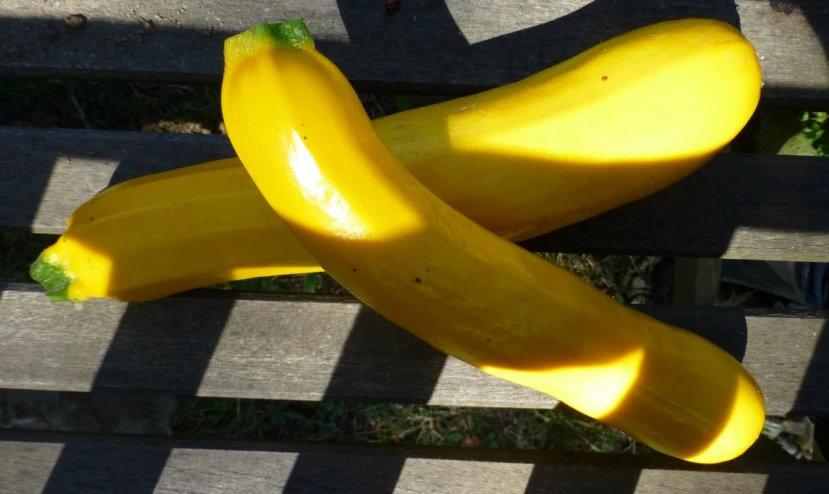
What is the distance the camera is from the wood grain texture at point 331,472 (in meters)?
1.03

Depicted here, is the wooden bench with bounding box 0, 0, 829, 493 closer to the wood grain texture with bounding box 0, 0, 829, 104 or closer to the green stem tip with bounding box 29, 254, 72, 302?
the wood grain texture with bounding box 0, 0, 829, 104

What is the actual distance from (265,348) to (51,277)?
0.35 metres

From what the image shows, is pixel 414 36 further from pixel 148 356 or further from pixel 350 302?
pixel 148 356

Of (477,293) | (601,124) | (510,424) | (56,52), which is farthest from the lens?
(510,424)

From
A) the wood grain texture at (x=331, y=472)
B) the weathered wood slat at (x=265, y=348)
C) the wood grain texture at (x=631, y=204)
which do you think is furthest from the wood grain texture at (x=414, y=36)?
the wood grain texture at (x=331, y=472)

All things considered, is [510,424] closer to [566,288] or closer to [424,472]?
[424,472]

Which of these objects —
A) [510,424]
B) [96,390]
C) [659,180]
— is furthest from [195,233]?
[510,424]

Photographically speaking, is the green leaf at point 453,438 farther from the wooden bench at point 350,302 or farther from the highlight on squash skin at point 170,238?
the highlight on squash skin at point 170,238

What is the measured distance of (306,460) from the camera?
3.39ft

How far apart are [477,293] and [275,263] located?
0.34m

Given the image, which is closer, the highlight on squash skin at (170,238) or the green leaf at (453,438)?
the highlight on squash skin at (170,238)

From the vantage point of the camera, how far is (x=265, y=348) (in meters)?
1.02

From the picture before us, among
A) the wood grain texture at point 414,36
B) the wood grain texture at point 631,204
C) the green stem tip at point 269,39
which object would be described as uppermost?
the green stem tip at point 269,39

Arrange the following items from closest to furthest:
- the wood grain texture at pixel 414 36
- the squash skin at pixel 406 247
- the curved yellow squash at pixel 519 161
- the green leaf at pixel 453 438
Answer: the squash skin at pixel 406 247, the curved yellow squash at pixel 519 161, the wood grain texture at pixel 414 36, the green leaf at pixel 453 438
